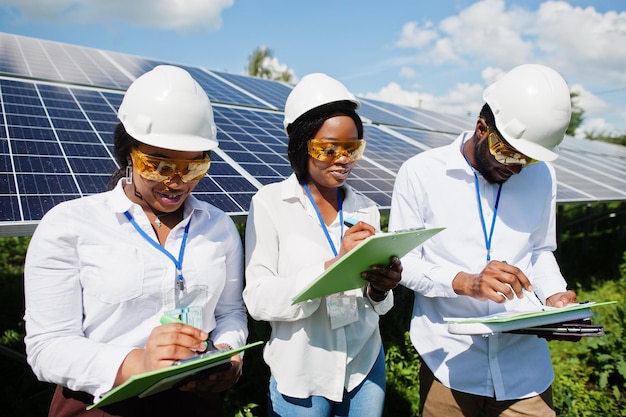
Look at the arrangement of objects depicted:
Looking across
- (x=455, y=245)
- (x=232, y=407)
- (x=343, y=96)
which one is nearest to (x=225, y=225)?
(x=343, y=96)

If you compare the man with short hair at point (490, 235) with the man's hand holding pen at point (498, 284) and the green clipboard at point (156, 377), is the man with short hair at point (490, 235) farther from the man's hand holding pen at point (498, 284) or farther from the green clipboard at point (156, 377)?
the green clipboard at point (156, 377)

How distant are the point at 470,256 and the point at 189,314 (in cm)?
156

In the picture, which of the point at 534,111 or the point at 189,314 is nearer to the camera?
the point at 189,314

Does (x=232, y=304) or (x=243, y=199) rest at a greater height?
(x=243, y=199)

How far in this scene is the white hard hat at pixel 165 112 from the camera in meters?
1.73

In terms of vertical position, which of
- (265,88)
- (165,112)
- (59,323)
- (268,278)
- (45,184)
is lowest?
(59,323)

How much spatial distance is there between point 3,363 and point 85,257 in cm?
408

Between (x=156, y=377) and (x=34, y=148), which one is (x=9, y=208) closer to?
(x=34, y=148)

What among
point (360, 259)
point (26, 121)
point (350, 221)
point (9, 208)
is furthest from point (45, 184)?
point (360, 259)

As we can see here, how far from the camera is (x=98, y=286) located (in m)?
1.64

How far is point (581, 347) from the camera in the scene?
5.95 metres

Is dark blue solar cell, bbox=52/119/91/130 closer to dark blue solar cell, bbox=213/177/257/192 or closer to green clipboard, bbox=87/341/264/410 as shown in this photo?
dark blue solar cell, bbox=213/177/257/192

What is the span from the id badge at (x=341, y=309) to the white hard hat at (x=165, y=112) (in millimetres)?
937

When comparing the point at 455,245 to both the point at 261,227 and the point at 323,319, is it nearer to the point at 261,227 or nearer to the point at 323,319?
the point at 323,319
